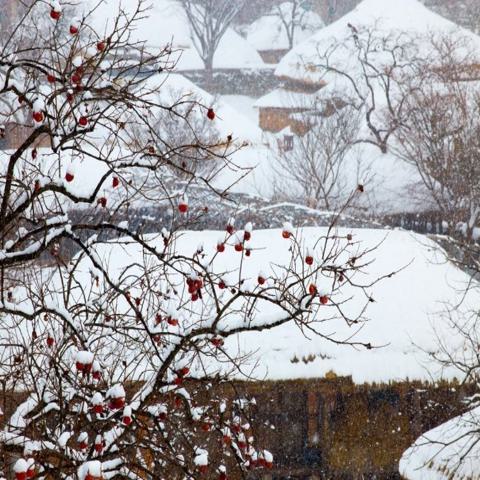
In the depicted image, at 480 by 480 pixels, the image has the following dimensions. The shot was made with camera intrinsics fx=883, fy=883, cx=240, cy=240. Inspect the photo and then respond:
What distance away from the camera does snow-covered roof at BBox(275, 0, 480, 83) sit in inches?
1309

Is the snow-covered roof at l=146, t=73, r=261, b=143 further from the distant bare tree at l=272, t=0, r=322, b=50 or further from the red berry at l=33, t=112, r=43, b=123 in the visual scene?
the red berry at l=33, t=112, r=43, b=123

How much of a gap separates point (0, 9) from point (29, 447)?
3415 cm

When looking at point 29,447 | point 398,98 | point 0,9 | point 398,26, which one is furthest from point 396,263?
point 0,9

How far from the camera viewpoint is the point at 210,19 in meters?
51.6

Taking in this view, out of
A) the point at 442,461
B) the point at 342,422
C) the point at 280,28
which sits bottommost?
the point at 342,422

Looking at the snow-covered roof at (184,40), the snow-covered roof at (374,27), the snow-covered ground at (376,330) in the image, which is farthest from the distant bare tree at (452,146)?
the snow-covered roof at (184,40)

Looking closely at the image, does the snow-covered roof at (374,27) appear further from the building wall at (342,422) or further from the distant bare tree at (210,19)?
the building wall at (342,422)

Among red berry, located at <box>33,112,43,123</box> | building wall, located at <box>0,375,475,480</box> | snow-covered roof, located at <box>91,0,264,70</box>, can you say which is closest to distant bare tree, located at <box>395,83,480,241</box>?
building wall, located at <box>0,375,475,480</box>

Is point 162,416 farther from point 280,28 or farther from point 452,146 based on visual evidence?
point 280,28

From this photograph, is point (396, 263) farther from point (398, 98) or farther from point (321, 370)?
point (398, 98)

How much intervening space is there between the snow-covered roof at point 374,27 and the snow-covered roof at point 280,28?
1839 cm

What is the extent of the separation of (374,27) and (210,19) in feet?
64.8

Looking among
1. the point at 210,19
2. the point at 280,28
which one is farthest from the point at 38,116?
the point at 280,28

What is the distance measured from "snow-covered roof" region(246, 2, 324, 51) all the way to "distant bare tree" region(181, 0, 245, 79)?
415 cm
